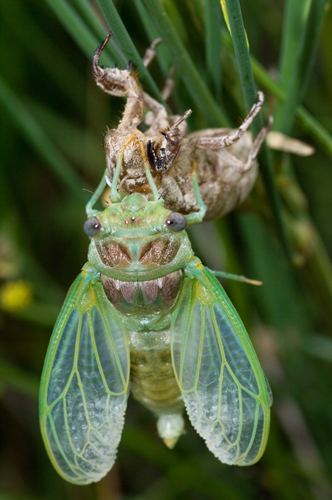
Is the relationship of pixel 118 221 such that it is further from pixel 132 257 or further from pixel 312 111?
pixel 312 111

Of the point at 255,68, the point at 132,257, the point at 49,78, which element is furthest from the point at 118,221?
the point at 49,78

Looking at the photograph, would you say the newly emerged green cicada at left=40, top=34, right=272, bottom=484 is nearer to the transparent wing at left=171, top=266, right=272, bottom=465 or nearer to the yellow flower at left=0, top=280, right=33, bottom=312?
the transparent wing at left=171, top=266, right=272, bottom=465

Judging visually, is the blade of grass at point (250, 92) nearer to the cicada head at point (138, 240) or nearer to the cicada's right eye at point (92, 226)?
the cicada head at point (138, 240)

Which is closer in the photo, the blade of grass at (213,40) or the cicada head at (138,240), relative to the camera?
the blade of grass at (213,40)

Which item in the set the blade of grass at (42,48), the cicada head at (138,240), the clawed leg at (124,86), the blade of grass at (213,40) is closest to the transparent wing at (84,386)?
the cicada head at (138,240)

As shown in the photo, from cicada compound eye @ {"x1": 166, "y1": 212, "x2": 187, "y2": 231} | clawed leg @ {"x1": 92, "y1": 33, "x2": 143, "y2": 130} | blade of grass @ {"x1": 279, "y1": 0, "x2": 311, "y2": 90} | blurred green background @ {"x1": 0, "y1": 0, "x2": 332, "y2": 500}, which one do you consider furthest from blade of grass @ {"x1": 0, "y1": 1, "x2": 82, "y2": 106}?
cicada compound eye @ {"x1": 166, "y1": 212, "x2": 187, "y2": 231}

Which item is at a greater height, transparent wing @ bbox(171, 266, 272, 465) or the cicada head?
the cicada head
